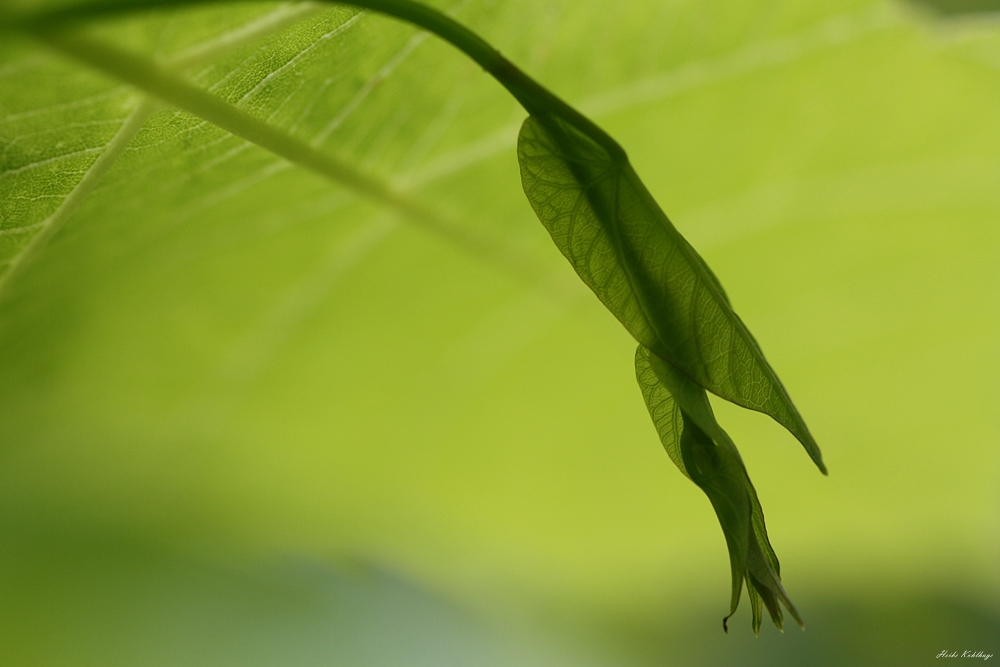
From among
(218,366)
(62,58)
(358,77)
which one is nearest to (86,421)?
(218,366)

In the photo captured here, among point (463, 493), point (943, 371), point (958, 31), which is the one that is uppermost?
point (958, 31)

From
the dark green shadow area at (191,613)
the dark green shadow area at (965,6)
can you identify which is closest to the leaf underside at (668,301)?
the dark green shadow area at (191,613)

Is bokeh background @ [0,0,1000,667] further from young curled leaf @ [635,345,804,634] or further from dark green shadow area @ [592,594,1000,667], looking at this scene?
young curled leaf @ [635,345,804,634]

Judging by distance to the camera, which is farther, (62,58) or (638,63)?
(638,63)

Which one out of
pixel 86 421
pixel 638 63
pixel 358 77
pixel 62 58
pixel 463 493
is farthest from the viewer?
pixel 463 493

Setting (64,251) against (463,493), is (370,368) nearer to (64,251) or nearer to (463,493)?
(463,493)

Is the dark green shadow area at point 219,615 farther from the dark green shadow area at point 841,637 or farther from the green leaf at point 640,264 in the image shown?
the green leaf at point 640,264

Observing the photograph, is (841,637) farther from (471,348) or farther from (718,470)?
(718,470)
